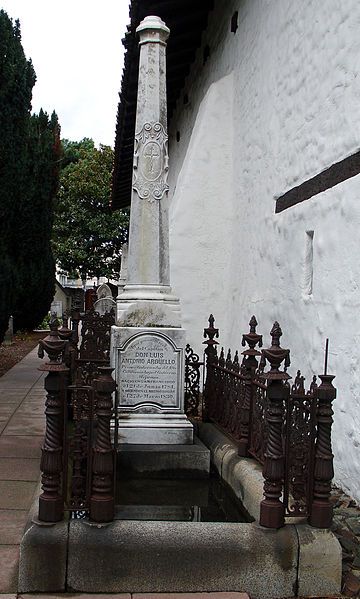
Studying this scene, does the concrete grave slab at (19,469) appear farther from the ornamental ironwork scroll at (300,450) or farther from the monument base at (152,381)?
the ornamental ironwork scroll at (300,450)

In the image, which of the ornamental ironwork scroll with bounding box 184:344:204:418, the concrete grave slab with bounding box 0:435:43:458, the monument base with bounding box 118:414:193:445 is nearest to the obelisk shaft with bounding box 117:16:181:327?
the monument base with bounding box 118:414:193:445

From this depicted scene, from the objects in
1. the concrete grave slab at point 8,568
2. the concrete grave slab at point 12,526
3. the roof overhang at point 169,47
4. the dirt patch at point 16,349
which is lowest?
the concrete grave slab at point 8,568

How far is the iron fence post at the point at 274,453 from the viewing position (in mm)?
3709

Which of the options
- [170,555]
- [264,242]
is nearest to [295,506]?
[170,555]

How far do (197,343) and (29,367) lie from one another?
533 centimetres

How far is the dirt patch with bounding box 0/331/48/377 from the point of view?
46.9 ft

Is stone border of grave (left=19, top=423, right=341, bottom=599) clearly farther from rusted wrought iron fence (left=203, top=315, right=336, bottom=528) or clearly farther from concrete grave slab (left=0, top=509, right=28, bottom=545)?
concrete grave slab (left=0, top=509, right=28, bottom=545)

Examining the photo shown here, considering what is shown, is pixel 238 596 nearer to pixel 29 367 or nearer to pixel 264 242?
pixel 264 242

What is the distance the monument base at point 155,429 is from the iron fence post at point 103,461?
1666mm

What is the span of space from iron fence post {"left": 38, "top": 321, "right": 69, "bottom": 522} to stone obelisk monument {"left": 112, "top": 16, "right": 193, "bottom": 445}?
170cm

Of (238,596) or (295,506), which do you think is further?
(295,506)

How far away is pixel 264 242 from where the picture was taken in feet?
25.4

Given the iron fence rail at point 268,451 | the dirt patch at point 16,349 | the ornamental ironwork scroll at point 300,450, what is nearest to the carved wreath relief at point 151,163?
the iron fence rail at point 268,451

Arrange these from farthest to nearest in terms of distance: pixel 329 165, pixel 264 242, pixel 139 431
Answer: pixel 264 242 → pixel 329 165 → pixel 139 431
